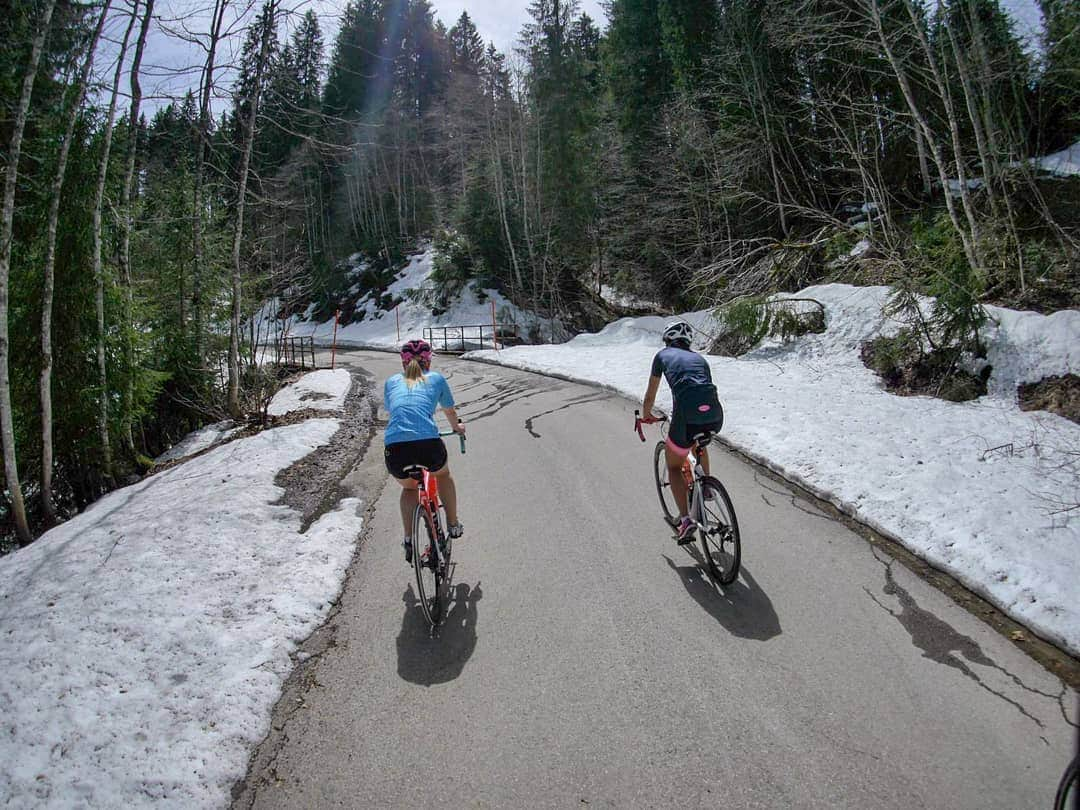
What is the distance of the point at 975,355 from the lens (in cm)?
841

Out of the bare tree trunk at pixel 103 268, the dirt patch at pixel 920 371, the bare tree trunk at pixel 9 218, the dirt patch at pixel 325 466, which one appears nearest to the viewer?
the dirt patch at pixel 325 466

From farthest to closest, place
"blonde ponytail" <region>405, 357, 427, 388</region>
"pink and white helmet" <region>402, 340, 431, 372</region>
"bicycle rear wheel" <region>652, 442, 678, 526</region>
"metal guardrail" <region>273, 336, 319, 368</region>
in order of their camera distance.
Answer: "metal guardrail" <region>273, 336, 319, 368</region> < "bicycle rear wheel" <region>652, 442, 678, 526</region> < "pink and white helmet" <region>402, 340, 431, 372</region> < "blonde ponytail" <region>405, 357, 427, 388</region>

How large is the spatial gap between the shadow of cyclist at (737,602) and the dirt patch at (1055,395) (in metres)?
5.76

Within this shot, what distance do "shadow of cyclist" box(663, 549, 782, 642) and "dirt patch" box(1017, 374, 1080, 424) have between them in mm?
5757

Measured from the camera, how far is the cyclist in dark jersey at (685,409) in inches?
174

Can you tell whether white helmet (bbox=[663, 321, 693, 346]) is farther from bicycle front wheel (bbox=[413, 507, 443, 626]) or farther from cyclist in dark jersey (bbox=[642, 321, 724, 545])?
bicycle front wheel (bbox=[413, 507, 443, 626])

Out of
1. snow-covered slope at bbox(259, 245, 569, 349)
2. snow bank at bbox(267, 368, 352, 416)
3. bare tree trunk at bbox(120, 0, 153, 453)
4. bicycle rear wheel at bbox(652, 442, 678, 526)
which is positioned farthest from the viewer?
snow-covered slope at bbox(259, 245, 569, 349)

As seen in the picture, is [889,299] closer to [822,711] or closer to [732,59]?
[822,711]

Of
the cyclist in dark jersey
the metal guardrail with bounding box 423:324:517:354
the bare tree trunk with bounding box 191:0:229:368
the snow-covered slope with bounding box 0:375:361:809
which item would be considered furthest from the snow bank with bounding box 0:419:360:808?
the metal guardrail with bounding box 423:324:517:354

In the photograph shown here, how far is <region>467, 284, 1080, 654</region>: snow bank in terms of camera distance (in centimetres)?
390

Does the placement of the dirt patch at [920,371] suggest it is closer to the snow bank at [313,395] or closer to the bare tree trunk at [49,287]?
the snow bank at [313,395]

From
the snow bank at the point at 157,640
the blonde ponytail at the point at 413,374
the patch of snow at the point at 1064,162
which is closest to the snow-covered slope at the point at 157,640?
the snow bank at the point at 157,640

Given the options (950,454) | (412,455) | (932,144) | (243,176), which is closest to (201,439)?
(243,176)

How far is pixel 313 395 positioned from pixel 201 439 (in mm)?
2328
